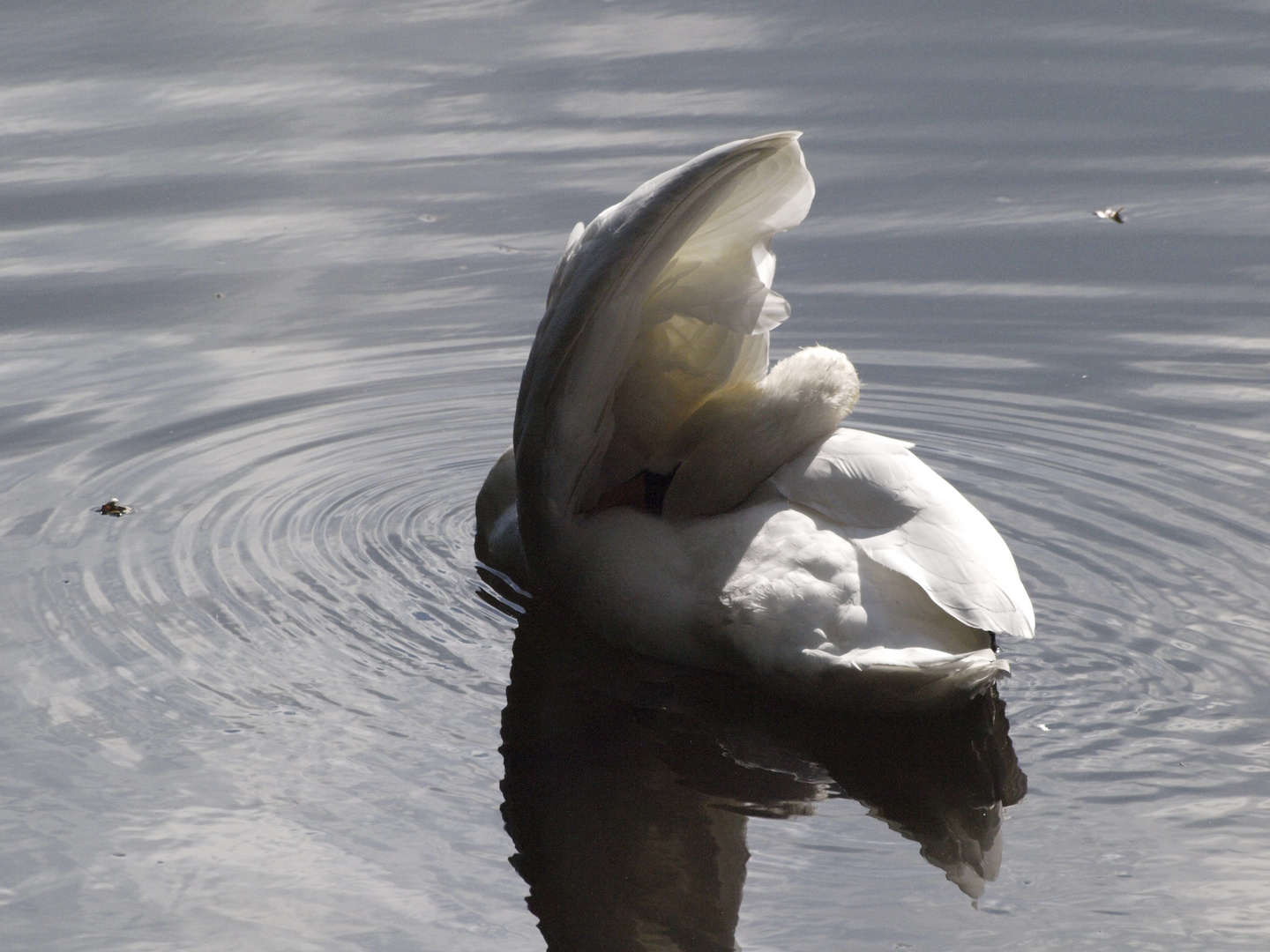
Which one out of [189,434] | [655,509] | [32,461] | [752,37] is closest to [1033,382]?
[655,509]

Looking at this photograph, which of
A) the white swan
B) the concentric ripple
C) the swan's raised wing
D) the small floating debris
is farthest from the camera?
the small floating debris

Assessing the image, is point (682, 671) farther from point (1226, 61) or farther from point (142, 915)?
point (1226, 61)

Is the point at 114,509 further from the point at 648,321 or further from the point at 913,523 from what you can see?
the point at 913,523

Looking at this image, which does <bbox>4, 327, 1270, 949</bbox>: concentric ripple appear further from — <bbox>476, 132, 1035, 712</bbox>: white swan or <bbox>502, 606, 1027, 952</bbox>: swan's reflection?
<bbox>476, 132, 1035, 712</bbox>: white swan

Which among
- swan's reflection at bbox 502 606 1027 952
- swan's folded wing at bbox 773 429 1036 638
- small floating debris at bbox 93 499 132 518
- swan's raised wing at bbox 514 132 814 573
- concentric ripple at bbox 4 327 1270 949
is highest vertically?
swan's raised wing at bbox 514 132 814 573

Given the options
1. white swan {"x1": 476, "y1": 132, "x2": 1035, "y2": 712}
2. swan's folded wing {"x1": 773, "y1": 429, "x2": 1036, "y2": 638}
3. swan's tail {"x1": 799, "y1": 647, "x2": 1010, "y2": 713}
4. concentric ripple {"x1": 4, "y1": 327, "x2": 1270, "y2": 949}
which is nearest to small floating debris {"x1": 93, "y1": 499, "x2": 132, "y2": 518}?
concentric ripple {"x1": 4, "y1": 327, "x2": 1270, "y2": 949}

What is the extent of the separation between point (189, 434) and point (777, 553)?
2.52 meters

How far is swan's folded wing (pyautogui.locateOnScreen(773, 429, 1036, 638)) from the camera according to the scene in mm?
3840

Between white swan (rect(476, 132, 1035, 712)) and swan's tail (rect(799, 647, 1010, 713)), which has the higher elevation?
white swan (rect(476, 132, 1035, 712))

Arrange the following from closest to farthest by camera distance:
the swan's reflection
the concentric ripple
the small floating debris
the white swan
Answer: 1. the swan's reflection
2. the concentric ripple
3. the white swan
4. the small floating debris

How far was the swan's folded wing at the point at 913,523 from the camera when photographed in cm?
384

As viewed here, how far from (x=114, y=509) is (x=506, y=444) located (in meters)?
1.25

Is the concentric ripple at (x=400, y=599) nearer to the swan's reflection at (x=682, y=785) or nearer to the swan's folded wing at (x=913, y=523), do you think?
the swan's reflection at (x=682, y=785)

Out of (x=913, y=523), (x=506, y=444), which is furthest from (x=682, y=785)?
(x=506, y=444)
